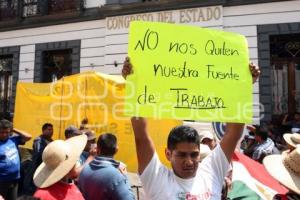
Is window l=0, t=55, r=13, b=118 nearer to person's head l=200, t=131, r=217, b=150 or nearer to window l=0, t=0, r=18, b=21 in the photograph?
window l=0, t=0, r=18, b=21

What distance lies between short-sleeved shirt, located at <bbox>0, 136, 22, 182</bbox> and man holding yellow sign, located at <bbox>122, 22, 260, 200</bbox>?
4.18 meters

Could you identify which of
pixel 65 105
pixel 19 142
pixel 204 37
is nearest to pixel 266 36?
pixel 65 105

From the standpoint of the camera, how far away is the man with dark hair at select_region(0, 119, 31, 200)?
6266 mm

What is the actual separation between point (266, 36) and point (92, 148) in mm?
8735

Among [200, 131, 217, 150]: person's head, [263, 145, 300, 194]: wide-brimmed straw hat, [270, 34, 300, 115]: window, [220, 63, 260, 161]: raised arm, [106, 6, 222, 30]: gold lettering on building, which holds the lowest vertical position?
[263, 145, 300, 194]: wide-brimmed straw hat

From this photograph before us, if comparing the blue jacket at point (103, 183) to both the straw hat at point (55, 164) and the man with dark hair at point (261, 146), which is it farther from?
the man with dark hair at point (261, 146)

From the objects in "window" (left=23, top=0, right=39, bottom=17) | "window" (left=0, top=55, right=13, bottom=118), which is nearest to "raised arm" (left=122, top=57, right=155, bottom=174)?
"window" (left=0, top=55, right=13, bottom=118)

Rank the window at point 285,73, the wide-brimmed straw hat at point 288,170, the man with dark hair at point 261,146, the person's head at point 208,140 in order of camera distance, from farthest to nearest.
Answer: the window at point 285,73, the man with dark hair at point 261,146, the person's head at point 208,140, the wide-brimmed straw hat at point 288,170

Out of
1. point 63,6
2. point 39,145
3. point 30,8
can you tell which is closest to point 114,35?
point 63,6

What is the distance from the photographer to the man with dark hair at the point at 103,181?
144 inches

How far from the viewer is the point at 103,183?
367 cm

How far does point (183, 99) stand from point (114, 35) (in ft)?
39.2

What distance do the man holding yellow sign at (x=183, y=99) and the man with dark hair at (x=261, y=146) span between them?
4634mm

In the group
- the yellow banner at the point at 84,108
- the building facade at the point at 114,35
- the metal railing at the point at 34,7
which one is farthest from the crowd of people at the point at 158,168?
the metal railing at the point at 34,7
